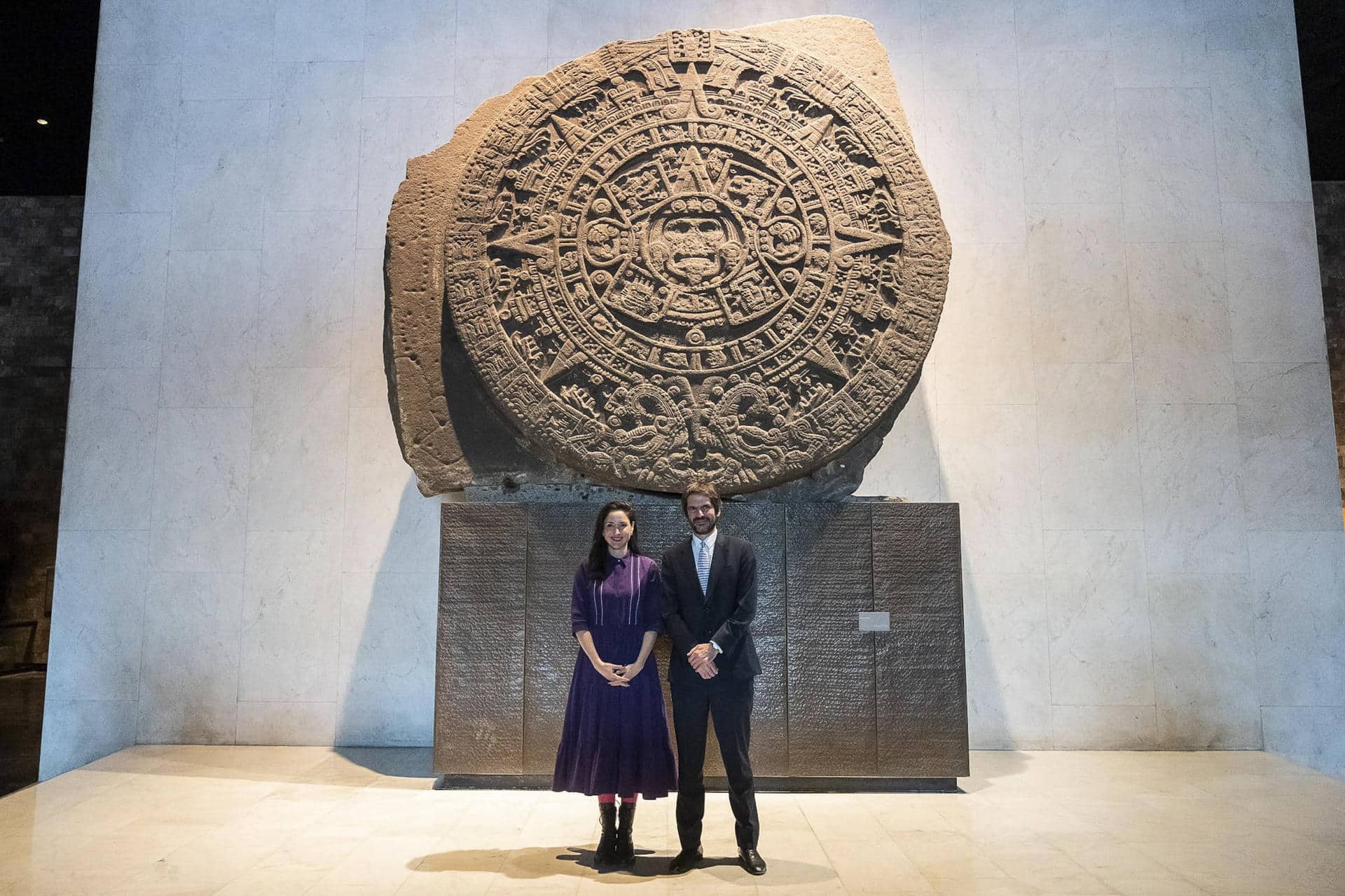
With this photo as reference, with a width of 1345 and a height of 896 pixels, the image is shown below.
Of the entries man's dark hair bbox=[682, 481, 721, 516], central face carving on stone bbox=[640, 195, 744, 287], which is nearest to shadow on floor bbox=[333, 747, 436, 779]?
man's dark hair bbox=[682, 481, 721, 516]

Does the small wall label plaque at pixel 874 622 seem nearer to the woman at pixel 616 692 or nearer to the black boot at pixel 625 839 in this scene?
the woman at pixel 616 692

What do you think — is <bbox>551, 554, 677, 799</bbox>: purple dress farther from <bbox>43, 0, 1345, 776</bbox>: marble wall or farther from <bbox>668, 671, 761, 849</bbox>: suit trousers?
<bbox>43, 0, 1345, 776</bbox>: marble wall

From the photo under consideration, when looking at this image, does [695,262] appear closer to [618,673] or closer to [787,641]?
[787,641]

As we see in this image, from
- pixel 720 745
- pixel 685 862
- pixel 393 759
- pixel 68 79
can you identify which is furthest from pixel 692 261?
pixel 68 79

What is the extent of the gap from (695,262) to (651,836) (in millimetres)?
2281

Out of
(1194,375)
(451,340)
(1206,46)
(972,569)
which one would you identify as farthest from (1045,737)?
(1206,46)

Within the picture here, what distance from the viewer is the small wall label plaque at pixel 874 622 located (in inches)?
151

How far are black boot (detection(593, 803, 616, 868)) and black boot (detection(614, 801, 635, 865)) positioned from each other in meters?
0.01

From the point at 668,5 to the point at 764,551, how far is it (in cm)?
345

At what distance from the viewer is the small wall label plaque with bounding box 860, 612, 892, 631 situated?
12.6 ft

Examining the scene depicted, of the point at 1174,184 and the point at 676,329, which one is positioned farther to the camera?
the point at 1174,184

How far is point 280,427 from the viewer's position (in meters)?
5.18

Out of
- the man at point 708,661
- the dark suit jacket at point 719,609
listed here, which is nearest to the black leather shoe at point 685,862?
the man at point 708,661

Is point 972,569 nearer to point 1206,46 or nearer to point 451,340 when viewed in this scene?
point 451,340
